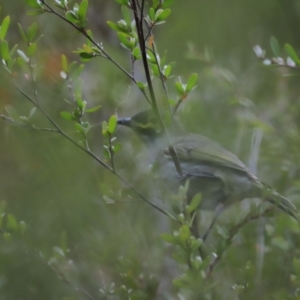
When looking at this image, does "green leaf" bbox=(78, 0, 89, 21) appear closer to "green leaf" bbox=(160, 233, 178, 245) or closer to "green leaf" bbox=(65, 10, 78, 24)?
"green leaf" bbox=(65, 10, 78, 24)

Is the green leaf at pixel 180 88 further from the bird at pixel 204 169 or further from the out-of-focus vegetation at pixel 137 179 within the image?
the bird at pixel 204 169

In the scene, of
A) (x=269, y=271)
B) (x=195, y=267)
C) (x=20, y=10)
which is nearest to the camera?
(x=195, y=267)

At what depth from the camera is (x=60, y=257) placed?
2.30m

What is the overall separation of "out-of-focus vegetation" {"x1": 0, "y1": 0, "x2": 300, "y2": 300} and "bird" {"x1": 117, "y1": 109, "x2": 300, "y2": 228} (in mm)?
98

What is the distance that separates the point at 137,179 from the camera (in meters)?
3.61

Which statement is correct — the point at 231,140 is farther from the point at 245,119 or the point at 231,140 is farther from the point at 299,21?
the point at 299,21

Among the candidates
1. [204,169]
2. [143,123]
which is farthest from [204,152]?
[143,123]

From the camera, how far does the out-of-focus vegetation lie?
221 cm

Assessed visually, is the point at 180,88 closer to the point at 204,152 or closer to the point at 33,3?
the point at 33,3

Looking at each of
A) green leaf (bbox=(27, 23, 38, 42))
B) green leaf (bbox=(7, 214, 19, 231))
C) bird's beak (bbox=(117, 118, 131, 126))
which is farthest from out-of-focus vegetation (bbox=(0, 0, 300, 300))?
bird's beak (bbox=(117, 118, 131, 126))

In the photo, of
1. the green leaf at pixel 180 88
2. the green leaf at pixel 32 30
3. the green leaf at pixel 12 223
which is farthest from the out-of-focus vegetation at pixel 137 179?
the green leaf at pixel 180 88

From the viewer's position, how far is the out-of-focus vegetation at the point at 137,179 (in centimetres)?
221

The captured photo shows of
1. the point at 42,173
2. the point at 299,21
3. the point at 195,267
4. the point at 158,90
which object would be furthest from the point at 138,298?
the point at 299,21

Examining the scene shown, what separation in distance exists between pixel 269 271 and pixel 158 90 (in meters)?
1.84
